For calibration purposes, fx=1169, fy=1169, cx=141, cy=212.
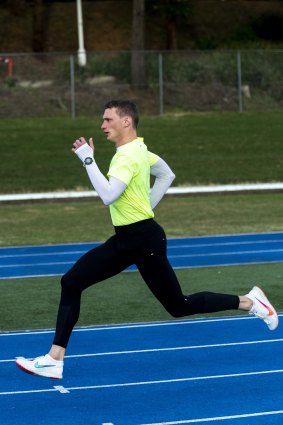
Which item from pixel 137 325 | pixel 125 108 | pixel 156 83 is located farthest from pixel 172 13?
pixel 125 108

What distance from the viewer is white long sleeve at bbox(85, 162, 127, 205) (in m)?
7.73

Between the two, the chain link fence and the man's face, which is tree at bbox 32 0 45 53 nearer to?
the chain link fence

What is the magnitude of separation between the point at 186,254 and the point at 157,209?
683 cm

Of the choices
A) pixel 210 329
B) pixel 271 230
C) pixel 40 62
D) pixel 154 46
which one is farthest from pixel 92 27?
pixel 210 329

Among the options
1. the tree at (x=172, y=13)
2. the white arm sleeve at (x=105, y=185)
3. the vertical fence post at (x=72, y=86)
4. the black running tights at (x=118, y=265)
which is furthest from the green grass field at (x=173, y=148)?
the white arm sleeve at (x=105, y=185)

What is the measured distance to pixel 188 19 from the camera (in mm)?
51000

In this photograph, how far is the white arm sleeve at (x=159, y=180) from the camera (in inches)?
336

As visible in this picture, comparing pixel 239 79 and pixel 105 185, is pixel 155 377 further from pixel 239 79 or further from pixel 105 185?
pixel 239 79

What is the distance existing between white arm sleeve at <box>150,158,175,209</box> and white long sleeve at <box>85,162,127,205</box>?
73 centimetres

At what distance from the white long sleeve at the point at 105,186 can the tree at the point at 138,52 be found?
29.4 meters

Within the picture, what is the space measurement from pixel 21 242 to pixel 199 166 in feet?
44.8

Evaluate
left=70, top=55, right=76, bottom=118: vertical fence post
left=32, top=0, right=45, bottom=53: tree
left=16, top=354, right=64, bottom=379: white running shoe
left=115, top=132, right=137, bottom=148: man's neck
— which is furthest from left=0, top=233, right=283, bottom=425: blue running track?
left=32, top=0, right=45, bottom=53: tree

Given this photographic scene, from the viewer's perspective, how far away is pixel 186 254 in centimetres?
1609

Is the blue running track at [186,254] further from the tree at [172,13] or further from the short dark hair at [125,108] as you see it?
the tree at [172,13]
